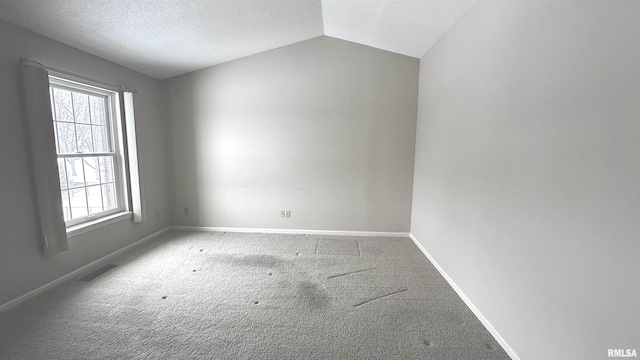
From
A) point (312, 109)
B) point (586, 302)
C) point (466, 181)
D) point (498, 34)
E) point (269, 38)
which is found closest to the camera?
point (586, 302)

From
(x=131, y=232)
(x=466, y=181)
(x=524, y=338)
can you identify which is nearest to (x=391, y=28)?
(x=466, y=181)

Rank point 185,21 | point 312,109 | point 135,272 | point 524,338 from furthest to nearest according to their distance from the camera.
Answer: point 312,109 < point 135,272 < point 185,21 < point 524,338

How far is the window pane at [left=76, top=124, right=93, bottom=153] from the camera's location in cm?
266

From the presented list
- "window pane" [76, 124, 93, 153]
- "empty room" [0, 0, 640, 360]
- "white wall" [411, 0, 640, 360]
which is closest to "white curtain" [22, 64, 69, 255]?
"empty room" [0, 0, 640, 360]

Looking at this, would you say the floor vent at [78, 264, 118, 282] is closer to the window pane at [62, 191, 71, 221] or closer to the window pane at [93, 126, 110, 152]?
the window pane at [62, 191, 71, 221]

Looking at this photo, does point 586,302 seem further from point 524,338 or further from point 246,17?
point 246,17

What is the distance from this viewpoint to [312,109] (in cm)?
359

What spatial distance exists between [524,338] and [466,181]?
1.16m

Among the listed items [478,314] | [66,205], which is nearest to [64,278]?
[66,205]

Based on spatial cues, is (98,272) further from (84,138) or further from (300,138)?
(300,138)

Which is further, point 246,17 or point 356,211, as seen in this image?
point 356,211

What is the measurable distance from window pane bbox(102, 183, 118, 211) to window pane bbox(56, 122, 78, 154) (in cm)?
61

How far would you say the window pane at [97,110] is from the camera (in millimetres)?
2840

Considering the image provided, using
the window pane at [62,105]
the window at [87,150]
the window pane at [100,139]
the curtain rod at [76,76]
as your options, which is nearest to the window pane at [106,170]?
the window at [87,150]
